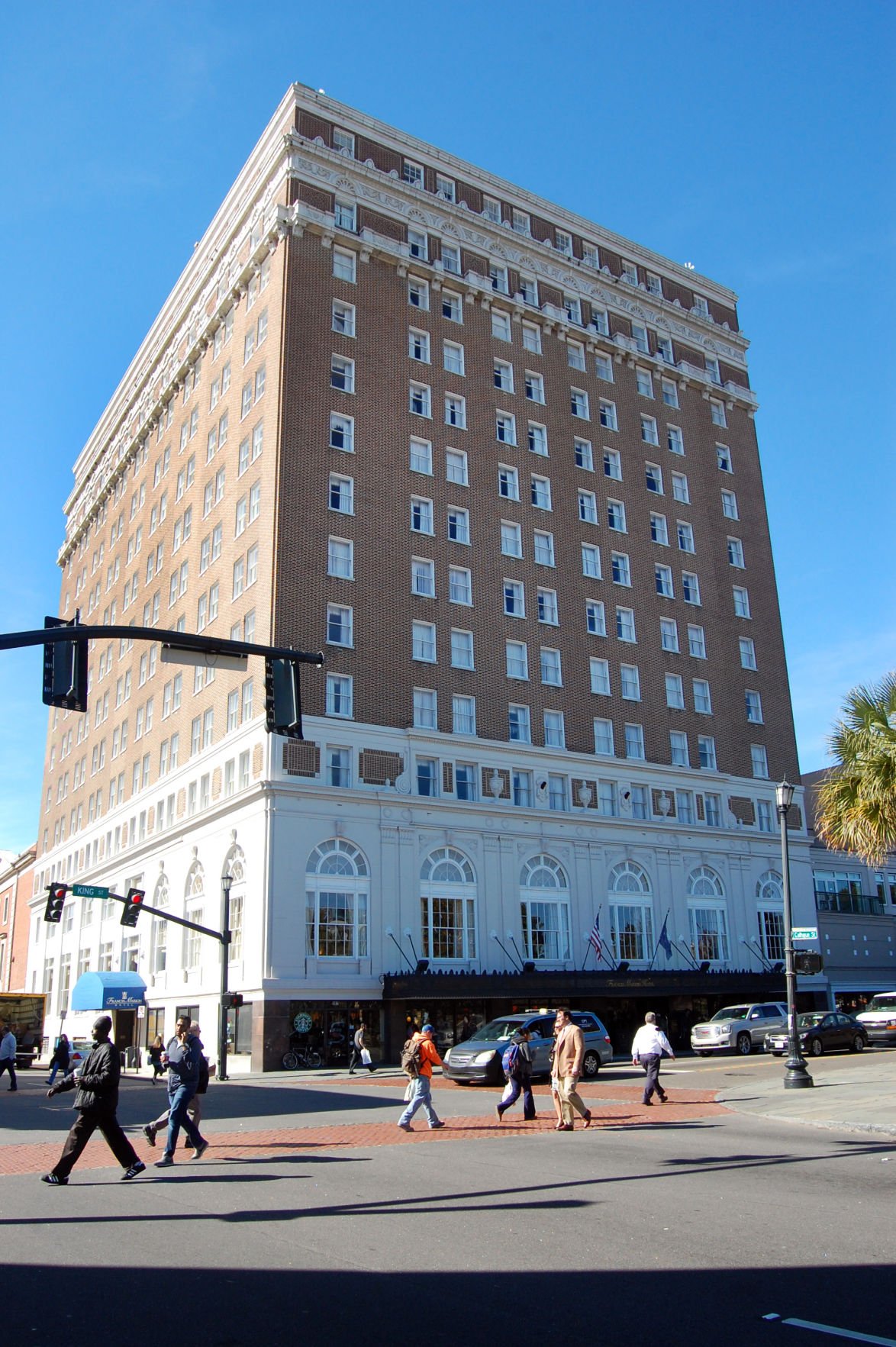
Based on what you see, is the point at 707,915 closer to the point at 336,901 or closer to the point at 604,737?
the point at 604,737

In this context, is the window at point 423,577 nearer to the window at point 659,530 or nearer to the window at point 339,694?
the window at point 339,694

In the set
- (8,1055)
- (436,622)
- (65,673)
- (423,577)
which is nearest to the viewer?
(65,673)

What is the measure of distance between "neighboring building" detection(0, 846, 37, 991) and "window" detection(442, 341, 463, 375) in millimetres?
54801

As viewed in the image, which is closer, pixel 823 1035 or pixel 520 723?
pixel 823 1035

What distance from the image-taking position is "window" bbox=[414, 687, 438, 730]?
48.2m

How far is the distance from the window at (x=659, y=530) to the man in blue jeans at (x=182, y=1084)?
1970 inches

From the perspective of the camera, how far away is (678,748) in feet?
190

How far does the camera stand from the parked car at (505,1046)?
93.7 ft

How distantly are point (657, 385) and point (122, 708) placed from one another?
3785 centimetres

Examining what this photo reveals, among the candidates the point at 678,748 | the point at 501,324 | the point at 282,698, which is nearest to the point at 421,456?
the point at 501,324

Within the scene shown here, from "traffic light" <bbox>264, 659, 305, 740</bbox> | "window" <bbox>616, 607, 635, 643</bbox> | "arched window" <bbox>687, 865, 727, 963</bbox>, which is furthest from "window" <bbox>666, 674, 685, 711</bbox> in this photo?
"traffic light" <bbox>264, 659, 305, 740</bbox>

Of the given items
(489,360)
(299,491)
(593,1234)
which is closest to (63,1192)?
(593,1234)

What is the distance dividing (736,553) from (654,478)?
7336 mm

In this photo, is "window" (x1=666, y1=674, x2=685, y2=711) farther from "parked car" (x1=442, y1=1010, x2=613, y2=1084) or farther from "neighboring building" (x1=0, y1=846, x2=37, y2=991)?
"neighboring building" (x1=0, y1=846, x2=37, y2=991)
